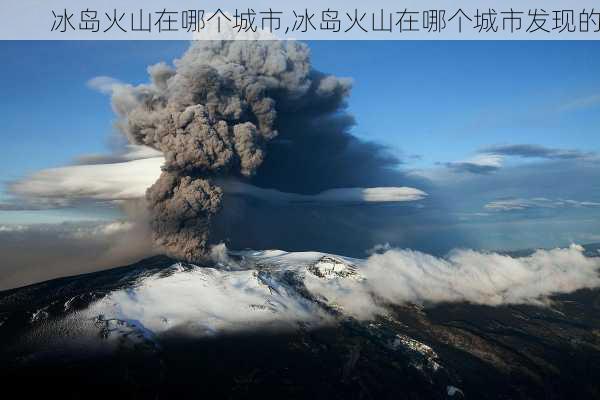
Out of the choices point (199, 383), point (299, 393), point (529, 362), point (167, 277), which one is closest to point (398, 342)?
point (529, 362)

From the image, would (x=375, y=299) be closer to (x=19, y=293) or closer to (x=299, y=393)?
(x=299, y=393)

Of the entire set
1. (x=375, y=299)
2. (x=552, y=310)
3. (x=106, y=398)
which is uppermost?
(x=106, y=398)

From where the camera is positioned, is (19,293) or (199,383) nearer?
(199,383)

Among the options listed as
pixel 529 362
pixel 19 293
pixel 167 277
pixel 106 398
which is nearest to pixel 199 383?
pixel 106 398

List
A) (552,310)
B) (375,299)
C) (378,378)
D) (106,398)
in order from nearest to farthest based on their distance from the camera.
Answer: (106,398) < (378,378) < (375,299) < (552,310)

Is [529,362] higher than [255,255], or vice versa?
[255,255]

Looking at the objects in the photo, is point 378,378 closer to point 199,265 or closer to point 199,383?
point 199,383

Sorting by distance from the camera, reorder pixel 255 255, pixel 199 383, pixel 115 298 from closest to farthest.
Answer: pixel 199 383 < pixel 115 298 < pixel 255 255

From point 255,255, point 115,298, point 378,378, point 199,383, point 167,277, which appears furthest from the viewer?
point 255,255

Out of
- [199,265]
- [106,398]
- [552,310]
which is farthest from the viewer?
[552,310]
